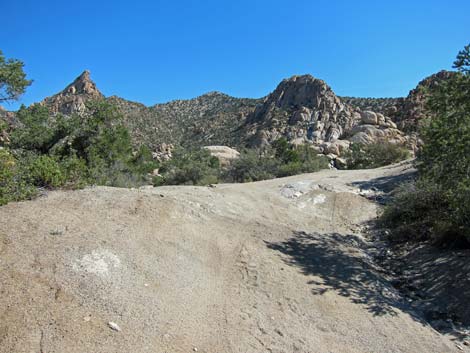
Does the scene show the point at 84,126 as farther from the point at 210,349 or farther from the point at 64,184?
the point at 210,349

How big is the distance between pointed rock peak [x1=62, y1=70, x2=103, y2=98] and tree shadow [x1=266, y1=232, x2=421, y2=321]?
264 ft

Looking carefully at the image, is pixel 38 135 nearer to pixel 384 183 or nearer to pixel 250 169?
pixel 250 169

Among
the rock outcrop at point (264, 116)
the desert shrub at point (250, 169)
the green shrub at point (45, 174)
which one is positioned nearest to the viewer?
the green shrub at point (45, 174)

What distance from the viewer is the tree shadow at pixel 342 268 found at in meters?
6.54

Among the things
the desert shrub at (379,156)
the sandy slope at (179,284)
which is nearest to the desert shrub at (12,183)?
the sandy slope at (179,284)

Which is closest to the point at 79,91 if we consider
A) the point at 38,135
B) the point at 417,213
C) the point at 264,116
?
the point at 264,116

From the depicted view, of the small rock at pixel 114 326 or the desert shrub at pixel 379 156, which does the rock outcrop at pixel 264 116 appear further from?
the small rock at pixel 114 326

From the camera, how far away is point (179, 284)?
19.1 ft

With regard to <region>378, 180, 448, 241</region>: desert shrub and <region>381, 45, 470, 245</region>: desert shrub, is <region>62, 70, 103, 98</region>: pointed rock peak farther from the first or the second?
<region>381, 45, 470, 245</region>: desert shrub

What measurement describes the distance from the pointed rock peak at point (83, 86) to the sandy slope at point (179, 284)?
263ft

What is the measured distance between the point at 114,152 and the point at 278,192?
31.5 feet

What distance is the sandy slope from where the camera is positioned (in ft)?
14.4

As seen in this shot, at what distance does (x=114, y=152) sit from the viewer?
18.5 m

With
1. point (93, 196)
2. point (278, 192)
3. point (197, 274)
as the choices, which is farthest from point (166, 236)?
point (278, 192)
